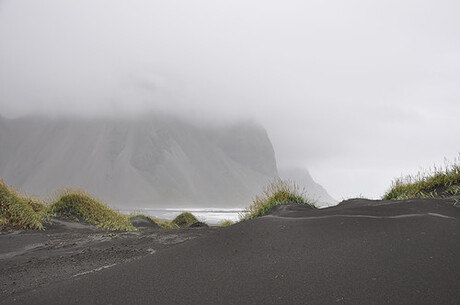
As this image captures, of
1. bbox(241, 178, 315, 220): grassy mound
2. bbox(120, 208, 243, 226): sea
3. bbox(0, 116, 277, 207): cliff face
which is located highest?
bbox(0, 116, 277, 207): cliff face

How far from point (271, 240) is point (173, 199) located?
5766 inches

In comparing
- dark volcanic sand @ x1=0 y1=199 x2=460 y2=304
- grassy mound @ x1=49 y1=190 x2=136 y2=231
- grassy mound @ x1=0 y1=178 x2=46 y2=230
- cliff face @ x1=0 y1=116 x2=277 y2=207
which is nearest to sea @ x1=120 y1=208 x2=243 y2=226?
grassy mound @ x1=49 y1=190 x2=136 y2=231

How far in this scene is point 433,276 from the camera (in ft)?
12.3

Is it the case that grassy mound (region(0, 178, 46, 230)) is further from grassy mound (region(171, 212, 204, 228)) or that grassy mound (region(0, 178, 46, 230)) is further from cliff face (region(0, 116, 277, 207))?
cliff face (region(0, 116, 277, 207))

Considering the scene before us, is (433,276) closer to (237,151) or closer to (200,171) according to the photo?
(200,171)

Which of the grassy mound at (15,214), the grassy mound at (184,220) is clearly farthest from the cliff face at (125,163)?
the grassy mound at (15,214)

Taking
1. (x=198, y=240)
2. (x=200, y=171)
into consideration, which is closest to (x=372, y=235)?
(x=198, y=240)

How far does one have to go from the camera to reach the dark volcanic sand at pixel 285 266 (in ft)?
12.1

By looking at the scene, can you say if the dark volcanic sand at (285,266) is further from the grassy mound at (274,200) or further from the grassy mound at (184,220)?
the grassy mound at (184,220)

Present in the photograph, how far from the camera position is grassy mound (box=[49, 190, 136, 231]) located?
13.6m

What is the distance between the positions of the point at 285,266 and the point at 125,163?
158985 mm

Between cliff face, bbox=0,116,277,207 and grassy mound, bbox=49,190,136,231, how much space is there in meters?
127

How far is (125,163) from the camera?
15588 cm

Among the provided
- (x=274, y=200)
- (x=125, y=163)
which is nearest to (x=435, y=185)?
(x=274, y=200)
